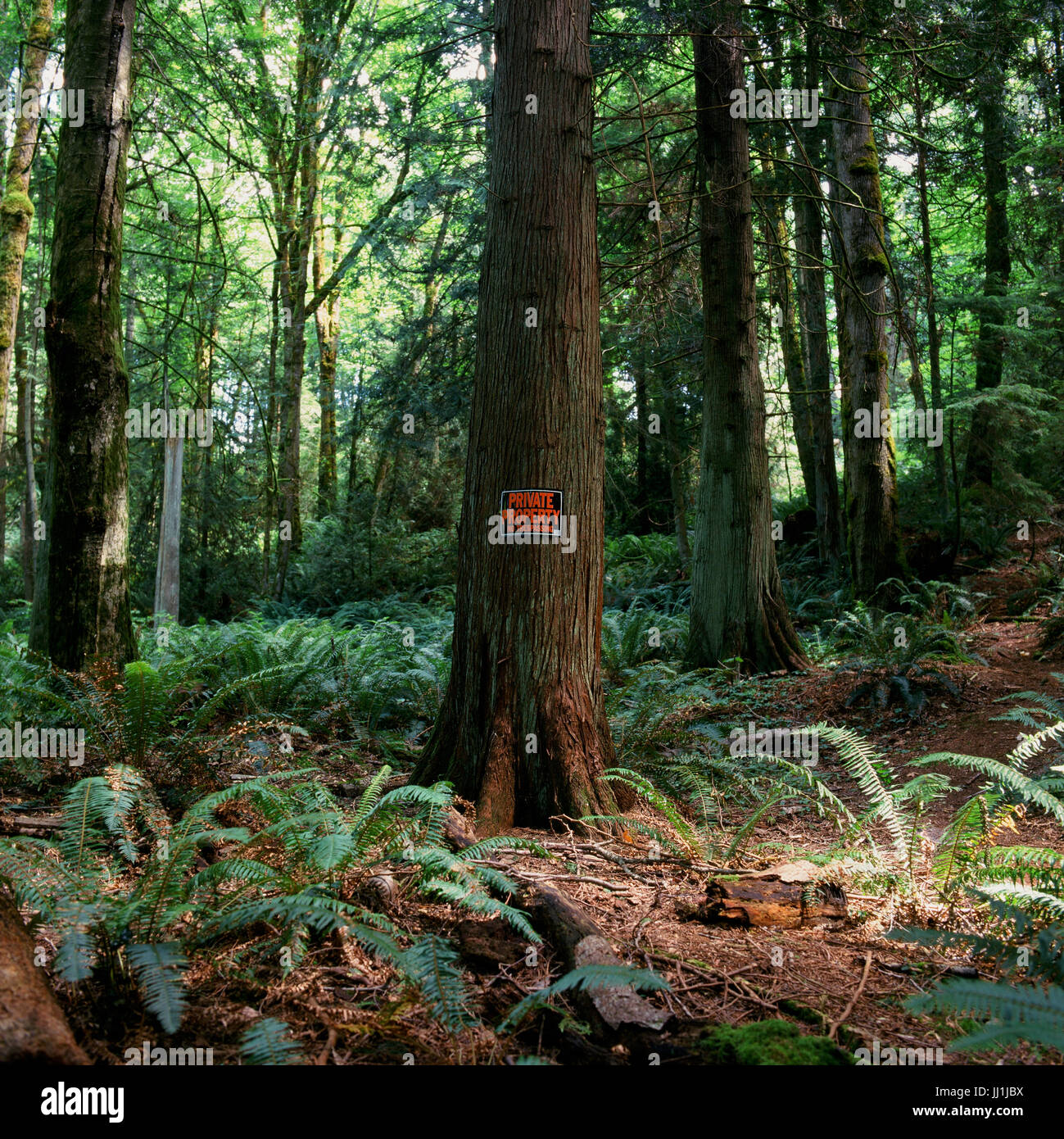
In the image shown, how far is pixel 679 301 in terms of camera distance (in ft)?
35.1

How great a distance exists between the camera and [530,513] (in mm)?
4129

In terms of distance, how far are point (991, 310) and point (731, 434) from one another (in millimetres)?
6999

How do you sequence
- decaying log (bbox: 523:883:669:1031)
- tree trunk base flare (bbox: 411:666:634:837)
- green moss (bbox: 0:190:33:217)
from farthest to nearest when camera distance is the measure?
green moss (bbox: 0:190:33:217) → tree trunk base flare (bbox: 411:666:634:837) → decaying log (bbox: 523:883:669:1031)

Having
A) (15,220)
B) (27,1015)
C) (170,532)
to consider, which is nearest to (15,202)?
(15,220)

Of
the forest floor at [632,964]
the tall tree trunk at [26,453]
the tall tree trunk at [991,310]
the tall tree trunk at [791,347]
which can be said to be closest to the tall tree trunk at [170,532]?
the tall tree trunk at [26,453]

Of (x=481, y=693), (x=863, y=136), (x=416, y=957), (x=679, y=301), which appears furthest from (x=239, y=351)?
(x=416, y=957)

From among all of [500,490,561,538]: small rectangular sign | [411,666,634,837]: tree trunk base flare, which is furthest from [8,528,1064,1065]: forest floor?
[500,490,561,538]: small rectangular sign

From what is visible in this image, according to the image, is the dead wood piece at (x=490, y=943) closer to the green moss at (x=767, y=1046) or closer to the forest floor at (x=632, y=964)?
the forest floor at (x=632, y=964)

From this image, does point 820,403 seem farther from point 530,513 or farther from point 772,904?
point 772,904

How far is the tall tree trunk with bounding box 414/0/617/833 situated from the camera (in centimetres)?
404

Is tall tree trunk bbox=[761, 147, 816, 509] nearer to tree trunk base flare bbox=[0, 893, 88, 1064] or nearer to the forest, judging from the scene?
the forest

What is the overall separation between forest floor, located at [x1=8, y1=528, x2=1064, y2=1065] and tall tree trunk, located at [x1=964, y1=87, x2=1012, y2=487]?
9.51 meters

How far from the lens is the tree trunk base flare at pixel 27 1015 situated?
1.75 m
